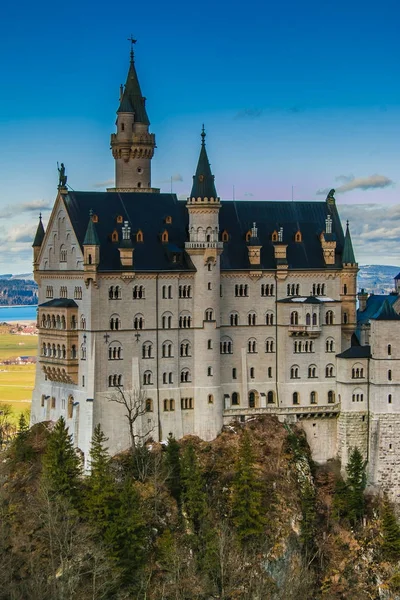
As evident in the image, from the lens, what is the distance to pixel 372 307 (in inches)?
4596

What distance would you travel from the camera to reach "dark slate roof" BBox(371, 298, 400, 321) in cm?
10631

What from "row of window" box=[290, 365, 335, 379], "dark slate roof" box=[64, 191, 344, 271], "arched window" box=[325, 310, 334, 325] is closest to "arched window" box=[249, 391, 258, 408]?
"row of window" box=[290, 365, 335, 379]

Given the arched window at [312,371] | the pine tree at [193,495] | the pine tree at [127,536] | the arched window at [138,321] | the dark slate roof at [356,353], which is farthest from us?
the arched window at [312,371]

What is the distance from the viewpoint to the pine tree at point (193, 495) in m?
97.0

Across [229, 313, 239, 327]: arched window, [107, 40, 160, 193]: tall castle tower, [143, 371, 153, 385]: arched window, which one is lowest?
[143, 371, 153, 385]: arched window

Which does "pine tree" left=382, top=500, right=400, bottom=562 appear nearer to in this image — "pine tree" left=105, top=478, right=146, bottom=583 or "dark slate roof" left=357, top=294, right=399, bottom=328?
"dark slate roof" left=357, top=294, right=399, bottom=328

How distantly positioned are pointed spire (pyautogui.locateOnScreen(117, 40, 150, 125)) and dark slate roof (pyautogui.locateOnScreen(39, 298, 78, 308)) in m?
20.5

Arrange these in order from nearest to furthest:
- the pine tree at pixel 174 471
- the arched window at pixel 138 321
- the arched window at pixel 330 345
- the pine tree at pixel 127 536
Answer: the pine tree at pixel 127 536
the pine tree at pixel 174 471
the arched window at pixel 138 321
the arched window at pixel 330 345

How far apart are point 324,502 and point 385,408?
996cm

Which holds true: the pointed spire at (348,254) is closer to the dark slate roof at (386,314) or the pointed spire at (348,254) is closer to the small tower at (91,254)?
the dark slate roof at (386,314)

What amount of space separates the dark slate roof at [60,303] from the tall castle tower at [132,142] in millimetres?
14686

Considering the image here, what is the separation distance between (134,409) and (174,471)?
6.39m

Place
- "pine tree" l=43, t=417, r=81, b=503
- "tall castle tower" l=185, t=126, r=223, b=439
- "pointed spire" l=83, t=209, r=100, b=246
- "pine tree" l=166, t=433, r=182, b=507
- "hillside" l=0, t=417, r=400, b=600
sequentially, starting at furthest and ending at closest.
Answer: "tall castle tower" l=185, t=126, r=223, b=439 < "pointed spire" l=83, t=209, r=100, b=246 < "pine tree" l=166, t=433, r=182, b=507 < "pine tree" l=43, t=417, r=81, b=503 < "hillside" l=0, t=417, r=400, b=600

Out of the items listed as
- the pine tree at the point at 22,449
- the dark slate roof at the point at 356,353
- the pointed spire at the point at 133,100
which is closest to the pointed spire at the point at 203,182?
the pointed spire at the point at 133,100
